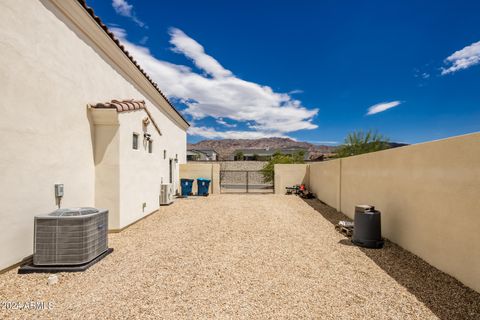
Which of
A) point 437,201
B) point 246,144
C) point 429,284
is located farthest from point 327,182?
point 246,144

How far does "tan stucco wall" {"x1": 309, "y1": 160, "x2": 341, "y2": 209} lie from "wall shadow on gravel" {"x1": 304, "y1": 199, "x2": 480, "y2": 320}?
209 inches

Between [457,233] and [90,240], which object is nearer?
[457,233]

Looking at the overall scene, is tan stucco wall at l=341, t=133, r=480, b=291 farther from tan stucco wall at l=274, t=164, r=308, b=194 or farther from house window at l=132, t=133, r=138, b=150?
tan stucco wall at l=274, t=164, r=308, b=194

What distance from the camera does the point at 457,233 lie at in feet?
12.2

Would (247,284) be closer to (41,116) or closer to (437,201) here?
(437,201)

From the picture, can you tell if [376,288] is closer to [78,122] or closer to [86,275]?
[86,275]

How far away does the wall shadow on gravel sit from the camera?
118 inches

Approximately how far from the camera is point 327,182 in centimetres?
1207

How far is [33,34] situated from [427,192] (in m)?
7.77

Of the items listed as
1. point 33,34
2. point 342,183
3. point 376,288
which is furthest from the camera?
point 342,183

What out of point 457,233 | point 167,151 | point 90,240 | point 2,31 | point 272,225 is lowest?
point 272,225

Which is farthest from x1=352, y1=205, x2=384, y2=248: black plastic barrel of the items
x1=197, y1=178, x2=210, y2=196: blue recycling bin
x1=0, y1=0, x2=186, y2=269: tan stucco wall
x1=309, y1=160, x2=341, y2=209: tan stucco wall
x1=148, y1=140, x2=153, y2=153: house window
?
x1=197, y1=178, x2=210, y2=196: blue recycling bin

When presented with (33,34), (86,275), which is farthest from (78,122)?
(86,275)

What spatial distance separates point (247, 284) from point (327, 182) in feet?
30.9
